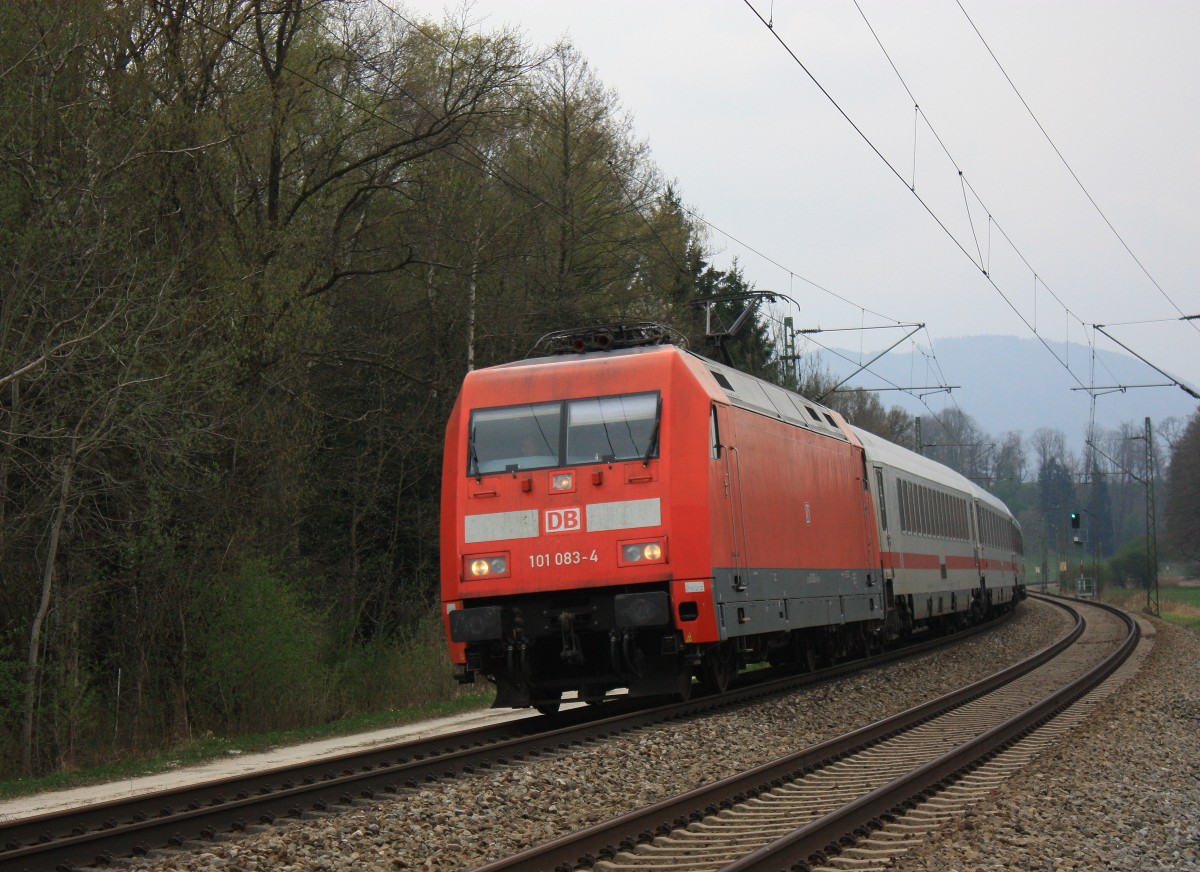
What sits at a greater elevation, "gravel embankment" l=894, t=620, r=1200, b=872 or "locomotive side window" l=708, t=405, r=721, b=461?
"locomotive side window" l=708, t=405, r=721, b=461

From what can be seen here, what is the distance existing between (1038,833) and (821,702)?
7460mm

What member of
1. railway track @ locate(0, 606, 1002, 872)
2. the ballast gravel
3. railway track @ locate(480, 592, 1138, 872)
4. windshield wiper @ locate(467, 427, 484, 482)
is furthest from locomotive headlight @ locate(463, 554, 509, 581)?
railway track @ locate(480, 592, 1138, 872)

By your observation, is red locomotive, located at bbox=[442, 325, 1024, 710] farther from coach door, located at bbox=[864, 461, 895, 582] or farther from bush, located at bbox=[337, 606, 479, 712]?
coach door, located at bbox=[864, 461, 895, 582]

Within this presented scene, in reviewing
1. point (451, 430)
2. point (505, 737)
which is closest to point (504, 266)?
point (451, 430)

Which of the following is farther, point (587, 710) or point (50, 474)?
point (587, 710)

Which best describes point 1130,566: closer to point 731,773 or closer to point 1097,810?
point 731,773

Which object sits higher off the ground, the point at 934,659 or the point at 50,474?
the point at 50,474

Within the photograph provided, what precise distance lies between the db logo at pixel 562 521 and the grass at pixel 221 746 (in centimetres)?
399

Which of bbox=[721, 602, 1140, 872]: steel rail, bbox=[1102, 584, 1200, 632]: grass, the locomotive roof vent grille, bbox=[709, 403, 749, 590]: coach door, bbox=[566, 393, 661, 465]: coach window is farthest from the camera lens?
bbox=[1102, 584, 1200, 632]: grass

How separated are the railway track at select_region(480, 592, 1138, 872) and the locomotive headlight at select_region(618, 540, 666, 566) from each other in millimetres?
2339

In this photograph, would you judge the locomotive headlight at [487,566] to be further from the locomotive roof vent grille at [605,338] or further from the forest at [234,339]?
the forest at [234,339]

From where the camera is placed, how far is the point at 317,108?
20.0 m

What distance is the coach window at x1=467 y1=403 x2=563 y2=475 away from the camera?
13.2m

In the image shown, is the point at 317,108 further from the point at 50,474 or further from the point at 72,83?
the point at 50,474
